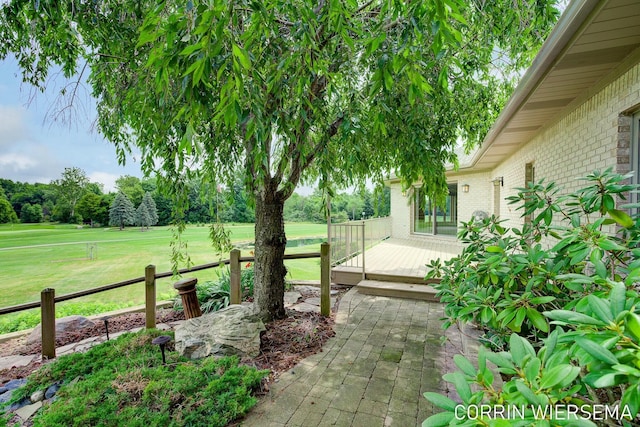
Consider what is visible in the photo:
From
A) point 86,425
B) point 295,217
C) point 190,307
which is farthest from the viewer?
point 295,217

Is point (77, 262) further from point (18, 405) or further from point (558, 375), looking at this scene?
point (558, 375)

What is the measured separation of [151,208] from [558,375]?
17458 millimetres

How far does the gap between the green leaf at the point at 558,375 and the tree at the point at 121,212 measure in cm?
1713

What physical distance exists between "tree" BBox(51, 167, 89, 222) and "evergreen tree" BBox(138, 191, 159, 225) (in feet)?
9.30

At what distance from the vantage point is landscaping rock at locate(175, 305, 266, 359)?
3150mm

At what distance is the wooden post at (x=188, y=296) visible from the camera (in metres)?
4.28

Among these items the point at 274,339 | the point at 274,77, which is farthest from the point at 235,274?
the point at 274,77

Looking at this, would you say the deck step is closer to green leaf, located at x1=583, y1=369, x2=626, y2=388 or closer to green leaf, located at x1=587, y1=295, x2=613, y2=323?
green leaf, located at x1=587, y1=295, x2=613, y2=323

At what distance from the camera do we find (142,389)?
253 cm

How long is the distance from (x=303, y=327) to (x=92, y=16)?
13.5 feet

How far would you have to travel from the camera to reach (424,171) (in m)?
3.26

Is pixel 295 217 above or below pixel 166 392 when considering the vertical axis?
above

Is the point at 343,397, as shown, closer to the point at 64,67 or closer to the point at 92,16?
the point at 92,16

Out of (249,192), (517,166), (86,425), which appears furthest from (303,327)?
(517,166)
